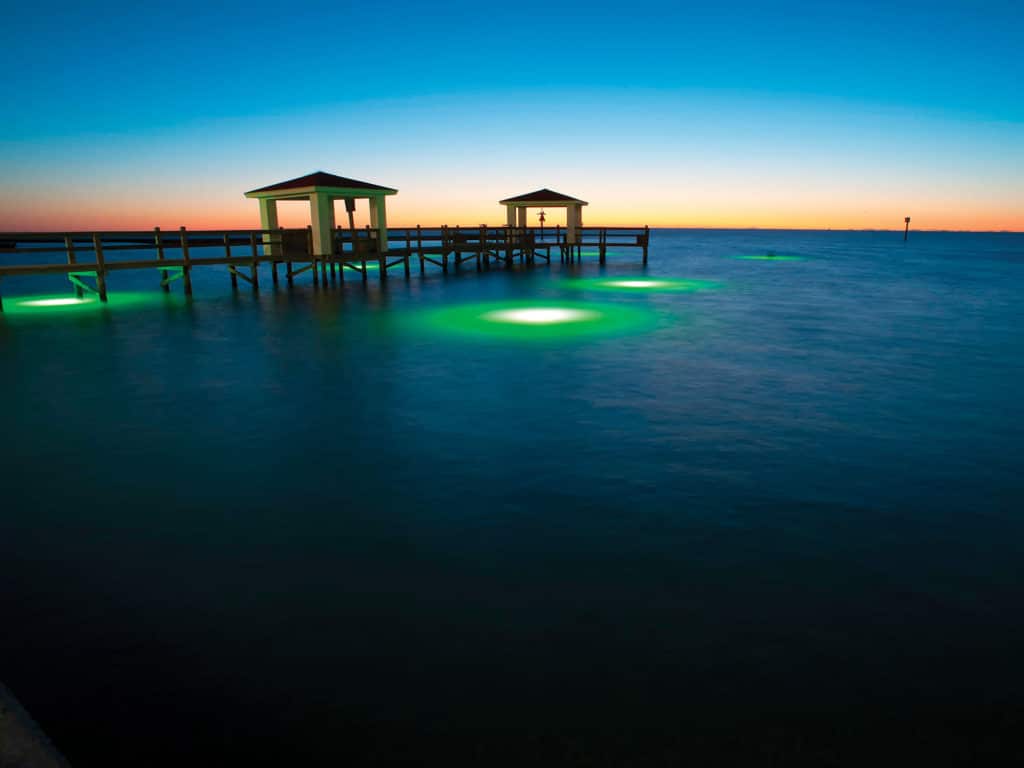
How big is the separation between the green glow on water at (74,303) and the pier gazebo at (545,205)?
21754 millimetres

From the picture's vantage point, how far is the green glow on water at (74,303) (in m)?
21.8

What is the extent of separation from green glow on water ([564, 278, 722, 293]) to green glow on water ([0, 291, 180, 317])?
18149mm

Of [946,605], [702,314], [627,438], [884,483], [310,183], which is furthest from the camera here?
[310,183]

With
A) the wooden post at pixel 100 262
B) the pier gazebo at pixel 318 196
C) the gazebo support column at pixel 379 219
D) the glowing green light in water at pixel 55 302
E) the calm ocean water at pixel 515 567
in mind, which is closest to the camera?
the calm ocean water at pixel 515 567

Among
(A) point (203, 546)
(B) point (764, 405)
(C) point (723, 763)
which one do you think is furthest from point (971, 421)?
(A) point (203, 546)

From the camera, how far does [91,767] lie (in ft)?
10.8

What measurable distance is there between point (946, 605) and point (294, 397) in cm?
899

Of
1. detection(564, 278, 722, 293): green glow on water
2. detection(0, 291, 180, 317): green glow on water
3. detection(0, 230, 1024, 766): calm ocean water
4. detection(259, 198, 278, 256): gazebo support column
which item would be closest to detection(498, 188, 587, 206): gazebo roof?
detection(564, 278, 722, 293): green glow on water

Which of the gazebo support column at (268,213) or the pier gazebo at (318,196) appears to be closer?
the pier gazebo at (318,196)

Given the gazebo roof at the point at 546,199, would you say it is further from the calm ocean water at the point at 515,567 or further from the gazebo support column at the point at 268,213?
the calm ocean water at the point at 515,567

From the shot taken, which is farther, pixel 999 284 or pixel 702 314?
pixel 999 284

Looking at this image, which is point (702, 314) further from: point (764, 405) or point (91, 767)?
point (91, 767)

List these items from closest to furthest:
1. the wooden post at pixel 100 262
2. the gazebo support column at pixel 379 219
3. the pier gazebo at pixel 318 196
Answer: the wooden post at pixel 100 262, the pier gazebo at pixel 318 196, the gazebo support column at pixel 379 219

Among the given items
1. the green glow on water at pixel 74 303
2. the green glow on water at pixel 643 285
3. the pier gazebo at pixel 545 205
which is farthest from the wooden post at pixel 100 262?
the pier gazebo at pixel 545 205
